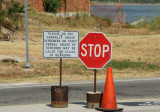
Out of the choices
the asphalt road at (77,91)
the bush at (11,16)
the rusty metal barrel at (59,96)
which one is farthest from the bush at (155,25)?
the rusty metal barrel at (59,96)

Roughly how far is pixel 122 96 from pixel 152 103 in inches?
72.1

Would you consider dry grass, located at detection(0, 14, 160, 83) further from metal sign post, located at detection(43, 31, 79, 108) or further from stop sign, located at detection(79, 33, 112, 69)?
stop sign, located at detection(79, 33, 112, 69)

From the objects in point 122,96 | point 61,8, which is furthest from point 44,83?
point 61,8

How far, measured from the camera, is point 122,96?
50.0ft

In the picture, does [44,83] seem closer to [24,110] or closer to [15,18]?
[24,110]

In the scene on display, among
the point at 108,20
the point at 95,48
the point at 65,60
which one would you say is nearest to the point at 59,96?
the point at 95,48

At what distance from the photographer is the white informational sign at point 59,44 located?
12664mm

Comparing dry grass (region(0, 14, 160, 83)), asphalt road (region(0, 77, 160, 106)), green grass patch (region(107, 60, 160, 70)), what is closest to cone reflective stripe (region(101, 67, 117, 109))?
asphalt road (region(0, 77, 160, 106))

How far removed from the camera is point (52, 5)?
140 ft

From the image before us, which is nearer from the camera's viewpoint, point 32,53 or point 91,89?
point 91,89

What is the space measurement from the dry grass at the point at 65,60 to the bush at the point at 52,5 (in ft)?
10.4

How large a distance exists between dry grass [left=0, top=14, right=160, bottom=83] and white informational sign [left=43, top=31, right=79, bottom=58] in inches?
254

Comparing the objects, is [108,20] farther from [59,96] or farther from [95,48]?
[59,96]

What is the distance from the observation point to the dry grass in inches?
820
